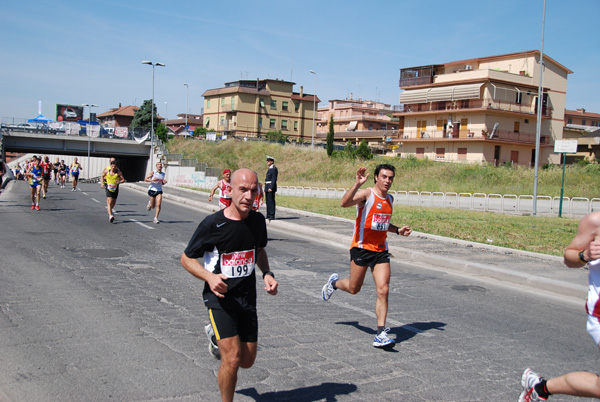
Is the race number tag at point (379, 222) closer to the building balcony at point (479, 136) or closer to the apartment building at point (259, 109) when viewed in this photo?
the building balcony at point (479, 136)

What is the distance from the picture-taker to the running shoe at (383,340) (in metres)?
5.43

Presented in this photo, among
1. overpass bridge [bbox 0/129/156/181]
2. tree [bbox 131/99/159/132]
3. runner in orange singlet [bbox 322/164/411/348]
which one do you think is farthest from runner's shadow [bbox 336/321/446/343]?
tree [bbox 131/99/159/132]

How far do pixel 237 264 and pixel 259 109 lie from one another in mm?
84498

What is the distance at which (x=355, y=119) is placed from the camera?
95500 mm

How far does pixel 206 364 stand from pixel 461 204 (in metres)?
26.0

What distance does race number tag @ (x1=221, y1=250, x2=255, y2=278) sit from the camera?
3701 millimetres

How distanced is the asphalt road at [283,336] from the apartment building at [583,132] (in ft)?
123

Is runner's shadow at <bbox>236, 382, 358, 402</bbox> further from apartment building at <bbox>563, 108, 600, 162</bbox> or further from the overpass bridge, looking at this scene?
the overpass bridge

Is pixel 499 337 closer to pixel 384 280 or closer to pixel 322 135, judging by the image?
pixel 384 280

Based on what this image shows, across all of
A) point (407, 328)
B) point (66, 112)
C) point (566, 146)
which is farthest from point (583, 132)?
point (66, 112)

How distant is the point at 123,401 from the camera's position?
13.1ft

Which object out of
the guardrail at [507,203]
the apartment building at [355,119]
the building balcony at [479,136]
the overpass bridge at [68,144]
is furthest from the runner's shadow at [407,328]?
the apartment building at [355,119]

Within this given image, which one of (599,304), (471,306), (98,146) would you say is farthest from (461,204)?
(98,146)

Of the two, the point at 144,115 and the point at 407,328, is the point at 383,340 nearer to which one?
the point at 407,328
